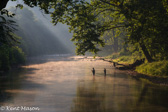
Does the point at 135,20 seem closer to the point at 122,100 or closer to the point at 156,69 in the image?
the point at 156,69

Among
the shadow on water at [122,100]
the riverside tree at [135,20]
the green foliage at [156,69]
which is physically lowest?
the shadow on water at [122,100]

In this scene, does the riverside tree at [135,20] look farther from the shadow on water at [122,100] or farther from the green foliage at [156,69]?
the shadow on water at [122,100]

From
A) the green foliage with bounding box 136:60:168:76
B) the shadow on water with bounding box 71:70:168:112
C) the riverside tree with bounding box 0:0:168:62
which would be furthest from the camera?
the green foliage with bounding box 136:60:168:76

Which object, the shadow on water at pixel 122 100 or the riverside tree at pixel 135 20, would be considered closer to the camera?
the shadow on water at pixel 122 100

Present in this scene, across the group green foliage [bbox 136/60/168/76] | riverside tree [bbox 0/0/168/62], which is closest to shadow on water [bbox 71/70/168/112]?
green foliage [bbox 136/60/168/76]

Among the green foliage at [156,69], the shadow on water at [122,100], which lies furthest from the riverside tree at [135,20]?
the shadow on water at [122,100]

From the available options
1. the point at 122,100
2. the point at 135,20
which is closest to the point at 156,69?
the point at 135,20

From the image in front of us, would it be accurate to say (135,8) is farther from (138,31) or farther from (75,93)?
(75,93)

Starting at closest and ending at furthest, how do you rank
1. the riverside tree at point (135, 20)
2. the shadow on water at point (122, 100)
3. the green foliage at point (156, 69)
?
the shadow on water at point (122, 100)
the riverside tree at point (135, 20)
the green foliage at point (156, 69)

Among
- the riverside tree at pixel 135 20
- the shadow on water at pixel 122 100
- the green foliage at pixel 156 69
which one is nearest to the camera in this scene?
the shadow on water at pixel 122 100

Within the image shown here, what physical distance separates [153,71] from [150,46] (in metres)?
3.88

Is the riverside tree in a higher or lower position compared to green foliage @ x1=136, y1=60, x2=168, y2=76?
higher

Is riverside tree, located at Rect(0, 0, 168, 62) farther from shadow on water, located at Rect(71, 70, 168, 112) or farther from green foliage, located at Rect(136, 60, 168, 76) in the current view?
shadow on water, located at Rect(71, 70, 168, 112)

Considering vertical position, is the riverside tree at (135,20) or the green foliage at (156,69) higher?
the riverside tree at (135,20)
